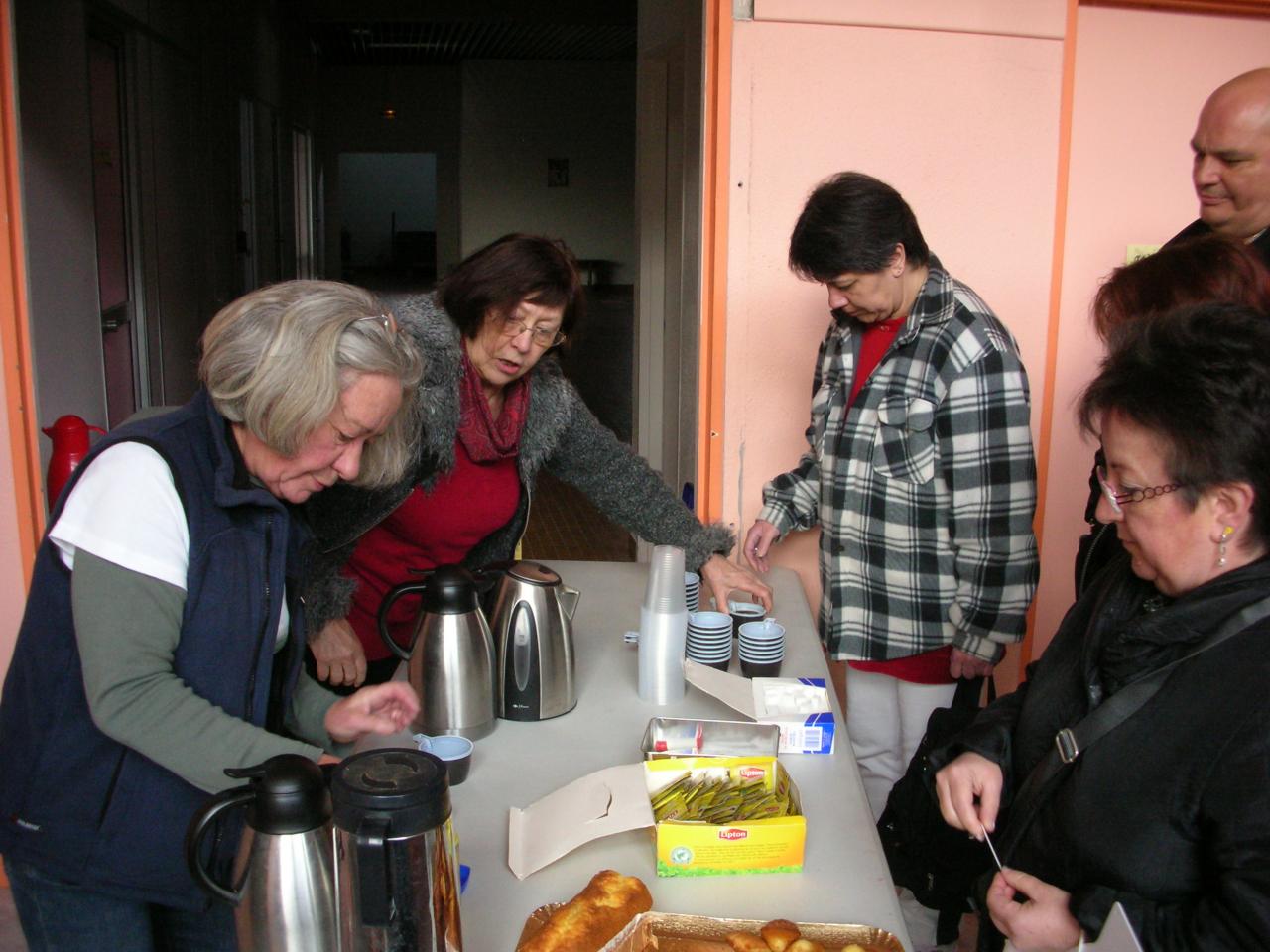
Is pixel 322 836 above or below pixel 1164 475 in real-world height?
below

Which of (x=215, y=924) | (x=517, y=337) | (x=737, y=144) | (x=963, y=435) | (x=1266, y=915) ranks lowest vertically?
(x=215, y=924)

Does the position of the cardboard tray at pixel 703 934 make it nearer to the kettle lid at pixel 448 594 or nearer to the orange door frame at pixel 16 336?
the kettle lid at pixel 448 594

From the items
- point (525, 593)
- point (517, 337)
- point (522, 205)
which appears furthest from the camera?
point (522, 205)

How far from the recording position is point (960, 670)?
199 centimetres

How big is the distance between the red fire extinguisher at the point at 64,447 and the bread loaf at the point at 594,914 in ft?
6.98

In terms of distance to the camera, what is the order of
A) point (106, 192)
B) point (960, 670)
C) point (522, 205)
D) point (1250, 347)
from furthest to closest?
point (522, 205), point (106, 192), point (960, 670), point (1250, 347)

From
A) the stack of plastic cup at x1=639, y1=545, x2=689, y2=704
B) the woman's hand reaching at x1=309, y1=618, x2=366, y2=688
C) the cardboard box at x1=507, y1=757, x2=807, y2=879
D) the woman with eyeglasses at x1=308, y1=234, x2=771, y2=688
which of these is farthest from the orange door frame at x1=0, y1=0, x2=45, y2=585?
the cardboard box at x1=507, y1=757, x2=807, y2=879

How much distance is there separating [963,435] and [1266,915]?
3.64ft

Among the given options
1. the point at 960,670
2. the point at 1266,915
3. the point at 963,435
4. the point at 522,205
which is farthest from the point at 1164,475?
the point at 522,205

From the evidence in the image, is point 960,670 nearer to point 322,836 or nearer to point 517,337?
point 517,337

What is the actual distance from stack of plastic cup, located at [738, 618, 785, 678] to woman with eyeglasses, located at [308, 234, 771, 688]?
0.75 ft

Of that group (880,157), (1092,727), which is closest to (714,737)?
(1092,727)

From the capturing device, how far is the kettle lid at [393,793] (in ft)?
2.84

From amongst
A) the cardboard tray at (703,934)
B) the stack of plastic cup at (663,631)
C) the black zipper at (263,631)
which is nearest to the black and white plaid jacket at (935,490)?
the stack of plastic cup at (663,631)
